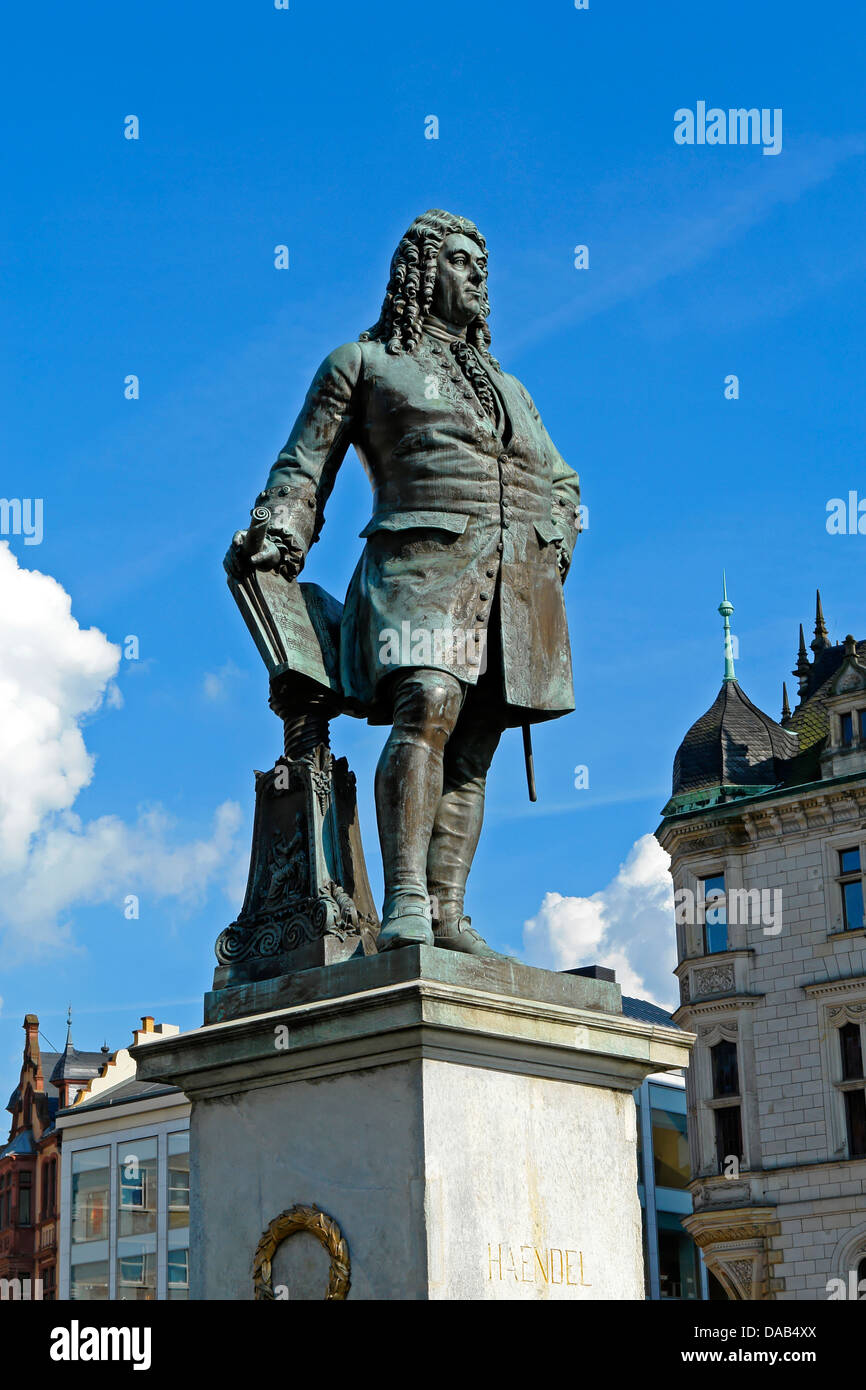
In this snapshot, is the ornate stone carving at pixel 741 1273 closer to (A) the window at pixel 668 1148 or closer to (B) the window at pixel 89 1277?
(A) the window at pixel 668 1148

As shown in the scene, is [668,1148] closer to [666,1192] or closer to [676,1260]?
[666,1192]

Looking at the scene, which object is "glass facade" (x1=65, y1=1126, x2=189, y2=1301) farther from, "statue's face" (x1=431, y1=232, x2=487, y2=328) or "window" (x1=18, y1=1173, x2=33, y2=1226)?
"statue's face" (x1=431, y1=232, x2=487, y2=328)

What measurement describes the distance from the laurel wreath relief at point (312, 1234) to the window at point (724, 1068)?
4815cm

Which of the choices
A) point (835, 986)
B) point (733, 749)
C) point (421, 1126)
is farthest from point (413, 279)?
point (733, 749)

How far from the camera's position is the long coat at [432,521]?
7.71 metres

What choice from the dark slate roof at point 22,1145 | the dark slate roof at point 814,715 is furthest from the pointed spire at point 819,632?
the dark slate roof at point 22,1145

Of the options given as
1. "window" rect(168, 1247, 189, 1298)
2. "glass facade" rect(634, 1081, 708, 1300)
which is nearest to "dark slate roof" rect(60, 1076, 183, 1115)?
"window" rect(168, 1247, 189, 1298)

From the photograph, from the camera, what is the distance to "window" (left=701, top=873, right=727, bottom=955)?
55656 millimetres

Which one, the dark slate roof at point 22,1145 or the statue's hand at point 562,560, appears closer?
the statue's hand at point 562,560

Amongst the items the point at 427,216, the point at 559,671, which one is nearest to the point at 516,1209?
the point at 559,671

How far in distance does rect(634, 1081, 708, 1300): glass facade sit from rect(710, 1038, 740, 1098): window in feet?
48.6

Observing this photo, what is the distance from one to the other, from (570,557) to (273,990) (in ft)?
7.56

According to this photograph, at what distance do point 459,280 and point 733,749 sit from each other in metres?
50.2

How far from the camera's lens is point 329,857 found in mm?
7633
